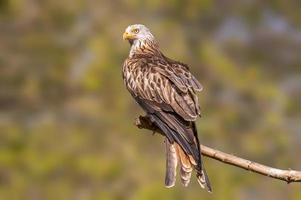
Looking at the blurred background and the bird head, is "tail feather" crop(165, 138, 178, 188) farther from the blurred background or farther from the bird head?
the blurred background

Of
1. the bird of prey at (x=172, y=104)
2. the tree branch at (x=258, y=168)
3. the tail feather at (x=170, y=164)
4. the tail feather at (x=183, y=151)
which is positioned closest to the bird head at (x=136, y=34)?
the bird of prey at (x=172, y=104)

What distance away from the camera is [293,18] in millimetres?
17156

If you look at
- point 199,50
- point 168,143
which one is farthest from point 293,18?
point 168,143

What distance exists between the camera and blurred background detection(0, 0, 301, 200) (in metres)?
13.2

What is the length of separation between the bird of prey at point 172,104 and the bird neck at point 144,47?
0.24 m

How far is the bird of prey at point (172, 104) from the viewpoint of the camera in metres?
4.11

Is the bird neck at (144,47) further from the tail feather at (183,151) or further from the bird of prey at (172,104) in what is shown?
the tail feather at (183,151)

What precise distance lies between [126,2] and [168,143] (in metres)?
12.4

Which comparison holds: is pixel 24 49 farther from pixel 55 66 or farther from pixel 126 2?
pixel 126 2


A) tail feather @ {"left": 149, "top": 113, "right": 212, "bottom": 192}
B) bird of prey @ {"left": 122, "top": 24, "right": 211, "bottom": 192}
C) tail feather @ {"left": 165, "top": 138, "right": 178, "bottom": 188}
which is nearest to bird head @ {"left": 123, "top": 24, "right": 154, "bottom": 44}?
bird of prey @ {"left": 122, "top": 24, "right": 211, "bottom": 192}

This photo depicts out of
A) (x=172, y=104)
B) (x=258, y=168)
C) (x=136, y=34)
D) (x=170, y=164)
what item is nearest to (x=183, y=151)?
(x=170, y=164)

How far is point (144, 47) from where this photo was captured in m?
5.27

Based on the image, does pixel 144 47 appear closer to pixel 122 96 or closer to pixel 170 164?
pixel 170 164

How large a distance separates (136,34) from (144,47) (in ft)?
0.59
